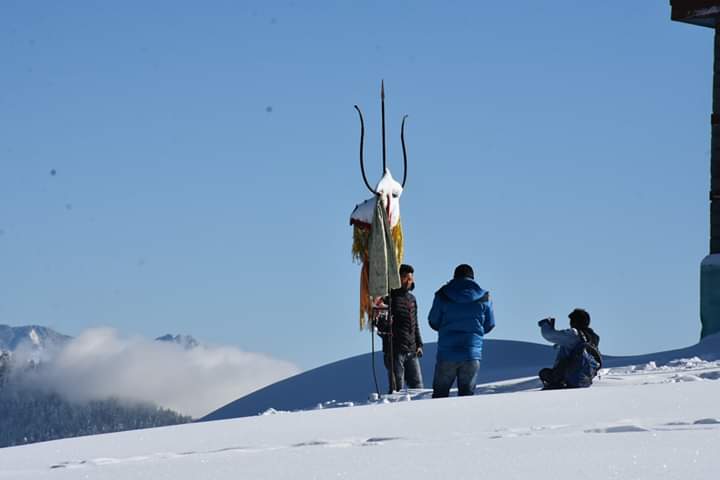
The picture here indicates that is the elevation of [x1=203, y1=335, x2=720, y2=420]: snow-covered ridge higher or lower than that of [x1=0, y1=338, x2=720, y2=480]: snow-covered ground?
higher

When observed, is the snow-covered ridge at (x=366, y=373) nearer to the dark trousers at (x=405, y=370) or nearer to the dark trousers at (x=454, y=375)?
the dark trousers at (x=405, y=370)

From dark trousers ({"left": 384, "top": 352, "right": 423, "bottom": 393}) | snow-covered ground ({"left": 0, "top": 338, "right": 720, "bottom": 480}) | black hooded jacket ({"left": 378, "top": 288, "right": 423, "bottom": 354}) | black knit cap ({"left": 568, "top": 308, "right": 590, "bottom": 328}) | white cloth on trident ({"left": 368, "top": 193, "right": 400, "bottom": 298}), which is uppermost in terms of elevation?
white cloth on trident ({"left": 368, "top": 193, "right": 400, "bottom": 298})

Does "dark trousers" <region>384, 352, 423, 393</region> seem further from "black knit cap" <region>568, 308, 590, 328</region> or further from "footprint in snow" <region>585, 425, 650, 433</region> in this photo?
"footprint in snow" <region>585, 425, 650, 433</region>

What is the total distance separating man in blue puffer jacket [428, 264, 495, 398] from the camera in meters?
13.6

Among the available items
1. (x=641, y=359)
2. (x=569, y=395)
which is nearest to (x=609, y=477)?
(x=569, y=395)

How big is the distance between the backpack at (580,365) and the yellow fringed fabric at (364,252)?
110 inches

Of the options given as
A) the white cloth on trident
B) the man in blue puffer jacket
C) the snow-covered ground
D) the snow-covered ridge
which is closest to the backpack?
the man in blue puffer jacket

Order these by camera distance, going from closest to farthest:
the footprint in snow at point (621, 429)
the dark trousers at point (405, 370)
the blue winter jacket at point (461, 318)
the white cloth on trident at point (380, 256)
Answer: the footprint in snow at point (621, 429) → the blue winter jacket at point (461, 318) → the white cloth on trident at point (380, 256) → the dark trousers at point (405, 370)

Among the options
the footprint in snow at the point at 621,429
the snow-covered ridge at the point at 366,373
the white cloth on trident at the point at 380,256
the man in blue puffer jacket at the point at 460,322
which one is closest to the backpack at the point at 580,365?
the man in blue puffer jacket at the point at 460,322

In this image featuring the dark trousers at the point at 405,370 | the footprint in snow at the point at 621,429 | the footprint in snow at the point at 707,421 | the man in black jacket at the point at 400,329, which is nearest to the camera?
the footprint in snow at the point at 621,429

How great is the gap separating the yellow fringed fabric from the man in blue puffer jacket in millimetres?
2300

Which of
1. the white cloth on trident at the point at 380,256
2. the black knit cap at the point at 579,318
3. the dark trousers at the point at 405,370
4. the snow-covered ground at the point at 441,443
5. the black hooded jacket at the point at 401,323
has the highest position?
the white cloth on trident at the point at 380,256

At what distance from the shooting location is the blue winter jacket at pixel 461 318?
13.6 metres

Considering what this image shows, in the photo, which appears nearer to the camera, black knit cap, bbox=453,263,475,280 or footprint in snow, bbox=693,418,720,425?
footprint in snow, bbox=693,418,720,425
